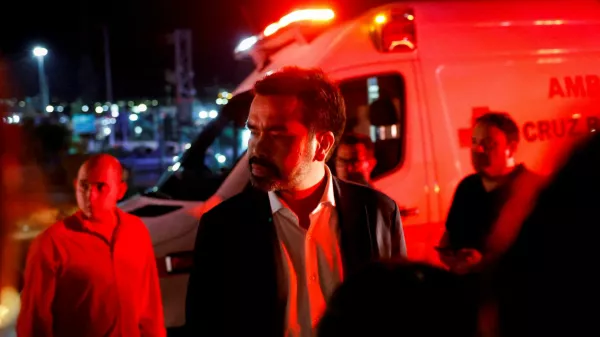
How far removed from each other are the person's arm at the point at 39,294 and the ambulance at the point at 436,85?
1.81 meters

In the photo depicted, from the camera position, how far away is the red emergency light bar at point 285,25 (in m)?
5.11

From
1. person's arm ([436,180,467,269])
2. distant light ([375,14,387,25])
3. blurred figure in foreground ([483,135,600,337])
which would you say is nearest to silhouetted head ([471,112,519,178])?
person's arm ([436,180,467,269])

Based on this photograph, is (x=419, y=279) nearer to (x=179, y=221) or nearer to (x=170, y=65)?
(x=179, y=221)

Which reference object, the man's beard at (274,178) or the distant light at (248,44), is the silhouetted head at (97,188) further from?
the distant light at (248,44)

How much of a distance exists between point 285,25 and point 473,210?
8.04ft

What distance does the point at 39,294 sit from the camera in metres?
2.94

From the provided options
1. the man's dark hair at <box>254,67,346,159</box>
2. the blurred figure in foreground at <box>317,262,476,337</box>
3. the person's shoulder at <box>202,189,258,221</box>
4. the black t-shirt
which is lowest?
the black t-shirt

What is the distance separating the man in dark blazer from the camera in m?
2.12

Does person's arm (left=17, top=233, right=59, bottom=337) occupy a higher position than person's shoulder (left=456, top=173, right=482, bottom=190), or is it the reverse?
person's shoulder (left=456, top=173, right=482, bottom=190)

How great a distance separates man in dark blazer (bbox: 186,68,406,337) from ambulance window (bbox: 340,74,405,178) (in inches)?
98.3

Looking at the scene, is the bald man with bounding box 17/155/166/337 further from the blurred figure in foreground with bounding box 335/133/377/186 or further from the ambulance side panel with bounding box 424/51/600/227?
the ambulance side panel with bounding box 424/51/600/227

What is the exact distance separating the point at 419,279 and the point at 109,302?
2.46 metres

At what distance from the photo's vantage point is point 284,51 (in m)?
5.42

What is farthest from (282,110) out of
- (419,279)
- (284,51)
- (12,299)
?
(12,299)
